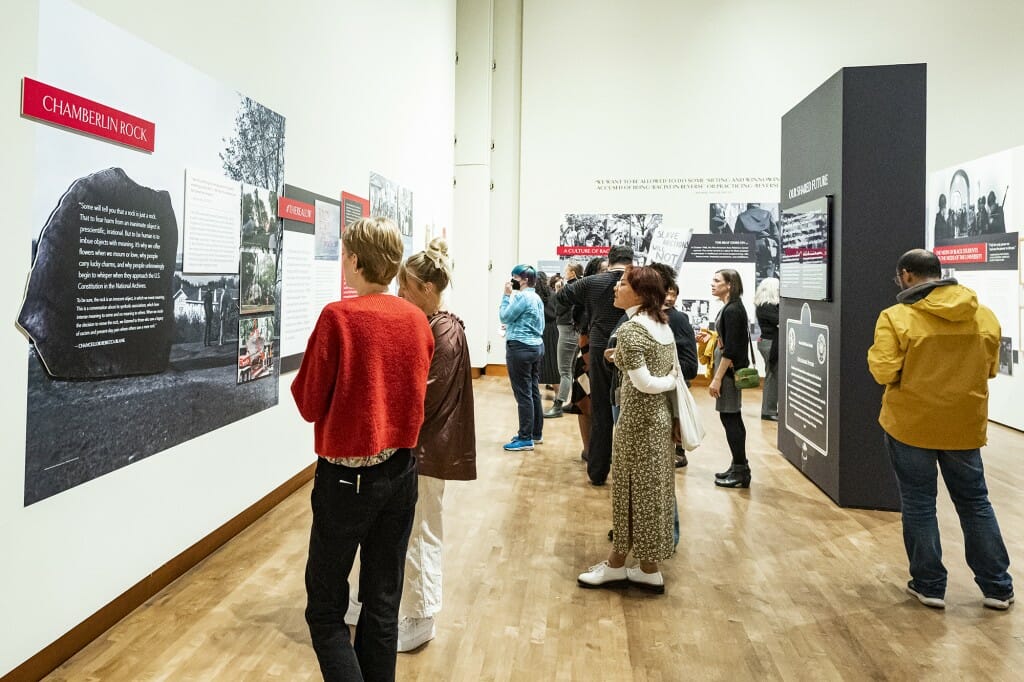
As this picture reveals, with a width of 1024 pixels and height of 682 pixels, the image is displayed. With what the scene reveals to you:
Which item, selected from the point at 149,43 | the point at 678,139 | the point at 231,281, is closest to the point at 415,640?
the point at 231,281

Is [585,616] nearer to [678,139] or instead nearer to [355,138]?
[355,138]

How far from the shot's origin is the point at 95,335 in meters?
2.76

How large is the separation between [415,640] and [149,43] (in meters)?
2.88

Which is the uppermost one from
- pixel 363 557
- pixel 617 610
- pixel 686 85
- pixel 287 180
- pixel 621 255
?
pixel 686 85

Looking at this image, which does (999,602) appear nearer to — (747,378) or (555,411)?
(747,378)

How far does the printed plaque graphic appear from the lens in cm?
509

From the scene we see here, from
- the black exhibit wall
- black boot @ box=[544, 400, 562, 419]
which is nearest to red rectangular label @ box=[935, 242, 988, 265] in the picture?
the black exhibit wall

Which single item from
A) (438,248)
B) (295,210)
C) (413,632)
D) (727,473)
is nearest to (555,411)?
(727,473)

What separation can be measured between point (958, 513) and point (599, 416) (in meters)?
2.35

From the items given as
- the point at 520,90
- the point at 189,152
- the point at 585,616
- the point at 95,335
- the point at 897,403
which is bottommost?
the point at 585,616

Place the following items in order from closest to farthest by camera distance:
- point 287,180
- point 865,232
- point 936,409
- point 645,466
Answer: point 936,409, point 645,466, point 287,180, point 865,232

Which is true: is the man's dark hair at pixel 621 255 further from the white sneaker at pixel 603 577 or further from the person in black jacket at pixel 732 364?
the white sneaker at pixel 603 577

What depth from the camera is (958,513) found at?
130 inches

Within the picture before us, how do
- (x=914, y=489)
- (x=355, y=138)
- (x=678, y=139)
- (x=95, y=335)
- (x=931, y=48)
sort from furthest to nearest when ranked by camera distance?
1. (x=678, y=139)
2. (x=931, y=48)
3. (x=355, y=138)
4. (x=914, y=489)
5. (x=95, y=335)
